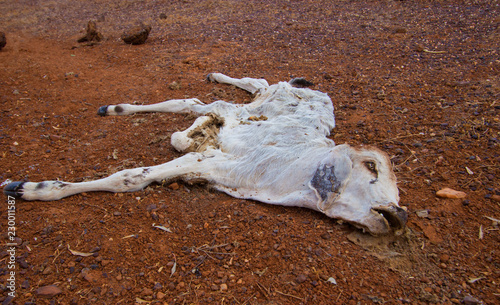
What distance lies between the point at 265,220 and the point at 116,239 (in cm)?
129

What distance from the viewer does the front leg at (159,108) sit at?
4.52 metres

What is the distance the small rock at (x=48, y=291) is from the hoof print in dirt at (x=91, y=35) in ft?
21.9

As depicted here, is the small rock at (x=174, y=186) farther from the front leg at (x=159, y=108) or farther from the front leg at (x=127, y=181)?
the front leg at (x=159, y=108)

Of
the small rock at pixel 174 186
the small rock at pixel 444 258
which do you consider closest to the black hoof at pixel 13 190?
the small rock at pixel 174 186

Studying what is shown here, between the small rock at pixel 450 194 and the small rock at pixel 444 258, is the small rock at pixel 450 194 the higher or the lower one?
the higher one

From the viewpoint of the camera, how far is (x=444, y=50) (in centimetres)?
588

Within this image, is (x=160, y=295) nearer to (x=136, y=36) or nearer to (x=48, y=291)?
(x=48, y=291)

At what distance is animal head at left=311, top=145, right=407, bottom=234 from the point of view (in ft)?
7.99

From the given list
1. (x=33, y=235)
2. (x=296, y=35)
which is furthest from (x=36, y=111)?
(x=296, y=35)

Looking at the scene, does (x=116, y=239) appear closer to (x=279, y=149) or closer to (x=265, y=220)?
(x=265, y=220)

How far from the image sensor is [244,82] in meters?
5.12

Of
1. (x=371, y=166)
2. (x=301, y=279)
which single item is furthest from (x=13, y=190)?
(x=371, y=166)

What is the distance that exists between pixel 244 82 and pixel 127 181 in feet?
8.93

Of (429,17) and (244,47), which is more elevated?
(429,17)
